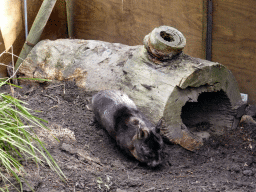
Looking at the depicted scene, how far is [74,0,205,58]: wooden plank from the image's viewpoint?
5.47 m

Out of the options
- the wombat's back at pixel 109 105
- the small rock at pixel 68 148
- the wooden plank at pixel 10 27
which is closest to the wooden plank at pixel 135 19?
the wooden plank at pixel 10 27

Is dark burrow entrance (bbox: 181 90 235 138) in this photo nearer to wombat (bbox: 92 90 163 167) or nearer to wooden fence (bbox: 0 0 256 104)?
wooden fence (bbox: 0 0 256 104)

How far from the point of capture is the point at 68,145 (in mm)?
3812

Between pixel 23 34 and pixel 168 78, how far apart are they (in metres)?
3.40

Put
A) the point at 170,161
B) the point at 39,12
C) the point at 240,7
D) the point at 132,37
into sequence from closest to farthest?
1. the point at 170,161
2. the point at 240,7
3. the point at 39,12
4. the point at 132,37

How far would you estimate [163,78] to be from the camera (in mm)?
4148

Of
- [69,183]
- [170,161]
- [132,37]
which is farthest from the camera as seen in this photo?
[132,37]

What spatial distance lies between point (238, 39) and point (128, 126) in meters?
2.35

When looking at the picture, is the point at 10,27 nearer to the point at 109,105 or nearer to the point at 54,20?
the point at 54,20

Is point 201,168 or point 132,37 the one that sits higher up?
point 132,37

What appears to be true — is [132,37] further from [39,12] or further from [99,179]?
[99,179]

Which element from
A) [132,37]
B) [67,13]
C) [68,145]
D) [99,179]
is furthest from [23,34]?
[99,179]

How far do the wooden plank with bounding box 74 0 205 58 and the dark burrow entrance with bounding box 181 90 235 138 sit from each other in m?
1.06

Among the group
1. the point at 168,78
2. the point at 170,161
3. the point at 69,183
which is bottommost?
the point at 170,161
